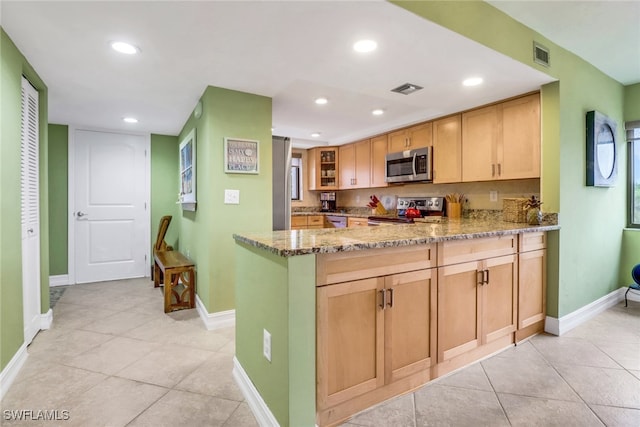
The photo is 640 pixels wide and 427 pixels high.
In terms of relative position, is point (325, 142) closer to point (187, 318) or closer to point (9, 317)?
point (187, 318)

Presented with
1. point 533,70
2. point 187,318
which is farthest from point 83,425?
point 533,70

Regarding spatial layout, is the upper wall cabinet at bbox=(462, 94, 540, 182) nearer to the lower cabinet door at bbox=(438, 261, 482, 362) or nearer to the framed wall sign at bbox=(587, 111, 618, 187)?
the framed wall sign at bbox=(587, 111, 618, 187)

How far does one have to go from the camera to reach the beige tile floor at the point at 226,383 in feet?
5.40

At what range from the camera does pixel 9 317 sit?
2.00m

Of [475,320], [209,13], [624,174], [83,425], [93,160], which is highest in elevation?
[209,13]

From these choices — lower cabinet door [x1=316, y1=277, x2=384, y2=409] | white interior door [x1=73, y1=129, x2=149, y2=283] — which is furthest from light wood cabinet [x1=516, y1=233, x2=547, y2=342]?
white interior door [x1=73, y1=129, x2=149, y2=283]

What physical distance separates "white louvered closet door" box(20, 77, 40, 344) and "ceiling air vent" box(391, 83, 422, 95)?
300 cm

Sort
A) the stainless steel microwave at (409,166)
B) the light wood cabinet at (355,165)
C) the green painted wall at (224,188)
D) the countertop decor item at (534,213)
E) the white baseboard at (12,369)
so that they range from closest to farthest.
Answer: the white baseboard at (12,369) → the countertop decor item at (534,213) → the green painted wall at (224,188) → the stainless steel microwave at (409,166) → the light wood cabinet at (355,165)

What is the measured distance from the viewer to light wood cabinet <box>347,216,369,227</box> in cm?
484

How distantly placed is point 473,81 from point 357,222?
2.71m

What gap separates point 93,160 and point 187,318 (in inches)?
118

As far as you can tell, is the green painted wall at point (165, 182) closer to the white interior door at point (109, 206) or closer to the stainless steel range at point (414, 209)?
the white interior door at point (109, 206)

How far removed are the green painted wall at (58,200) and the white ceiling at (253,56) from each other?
0.92 m

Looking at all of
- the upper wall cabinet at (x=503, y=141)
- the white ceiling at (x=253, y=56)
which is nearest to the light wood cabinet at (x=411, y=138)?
the upper wall cabinet at (x=503, y=141)
